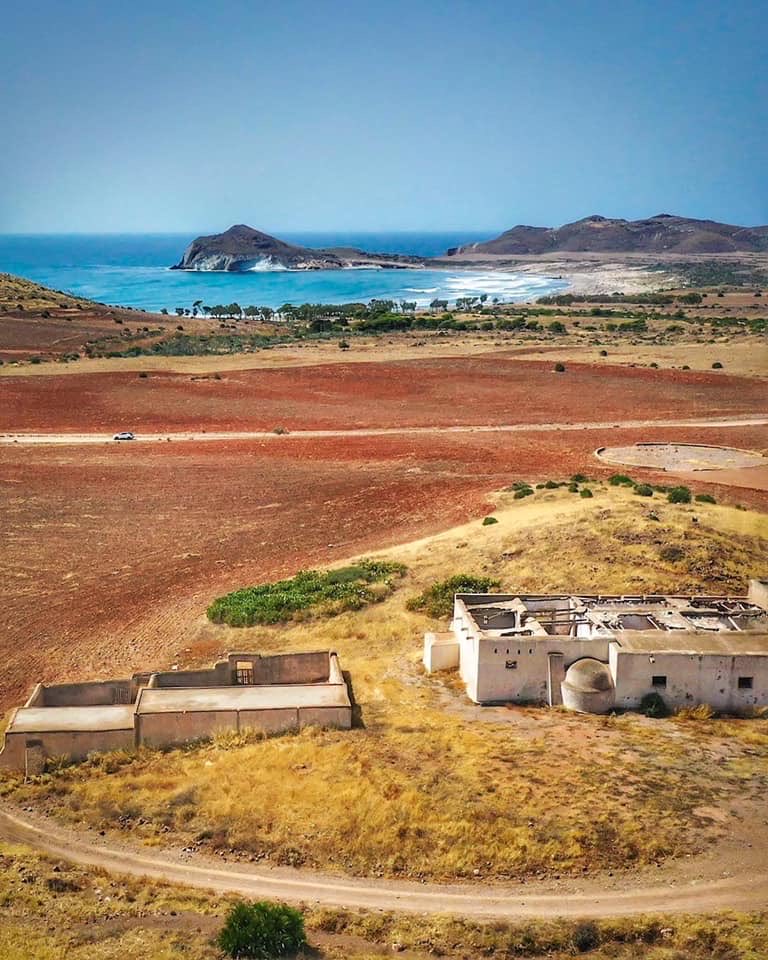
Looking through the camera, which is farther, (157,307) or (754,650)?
(157,307)

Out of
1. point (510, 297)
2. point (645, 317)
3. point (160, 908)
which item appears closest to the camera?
point (160, 908)

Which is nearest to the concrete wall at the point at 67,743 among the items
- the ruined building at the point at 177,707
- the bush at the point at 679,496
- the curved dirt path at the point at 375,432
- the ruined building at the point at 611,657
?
the ruined building at the point at 177,707

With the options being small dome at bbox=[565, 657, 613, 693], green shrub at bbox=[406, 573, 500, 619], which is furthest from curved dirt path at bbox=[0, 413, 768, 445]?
small dome at bbox=[565, 657, 613, 693]

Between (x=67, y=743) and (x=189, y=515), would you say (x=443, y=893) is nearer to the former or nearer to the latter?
(x=67, y=743)

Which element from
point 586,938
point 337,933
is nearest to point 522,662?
point 586,938

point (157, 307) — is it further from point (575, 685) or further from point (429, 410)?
point (575, 685)

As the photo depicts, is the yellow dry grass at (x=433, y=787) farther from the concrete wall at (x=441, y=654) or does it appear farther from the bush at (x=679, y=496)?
the bush at (x=679, y=496)

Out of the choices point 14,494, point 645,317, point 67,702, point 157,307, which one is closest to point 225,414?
point 14,494

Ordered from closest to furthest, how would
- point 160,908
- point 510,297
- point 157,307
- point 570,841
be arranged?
1. point 160,908
2. point 570,841
3. point 157,307
4. point 510,297
